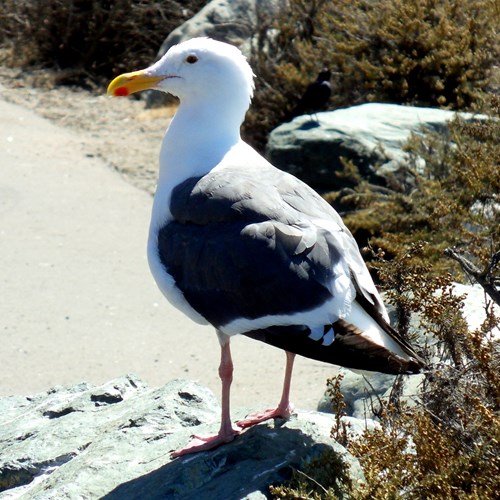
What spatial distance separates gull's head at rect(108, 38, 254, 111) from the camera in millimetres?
4586

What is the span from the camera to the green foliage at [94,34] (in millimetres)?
13414

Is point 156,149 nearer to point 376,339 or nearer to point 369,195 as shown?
point 369,195

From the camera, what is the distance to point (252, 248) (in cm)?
392

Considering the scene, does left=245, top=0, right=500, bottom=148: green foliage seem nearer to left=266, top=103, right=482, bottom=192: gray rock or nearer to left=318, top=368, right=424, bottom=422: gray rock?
left=266, top=103, right=482, bottom=192: gray rock

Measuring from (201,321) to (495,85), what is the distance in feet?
19.3

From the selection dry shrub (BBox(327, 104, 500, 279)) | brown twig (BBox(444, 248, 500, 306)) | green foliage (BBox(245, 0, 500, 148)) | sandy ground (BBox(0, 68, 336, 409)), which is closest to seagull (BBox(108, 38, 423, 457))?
brown twig (BBox(444, 248, 500, 306))

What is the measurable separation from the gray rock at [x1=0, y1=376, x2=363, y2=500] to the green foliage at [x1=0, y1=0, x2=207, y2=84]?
8725 mm

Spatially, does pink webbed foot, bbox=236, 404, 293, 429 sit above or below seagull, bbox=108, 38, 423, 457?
below

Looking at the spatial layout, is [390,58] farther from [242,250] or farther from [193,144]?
[242,250]

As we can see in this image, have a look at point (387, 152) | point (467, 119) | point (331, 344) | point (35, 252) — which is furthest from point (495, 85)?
point (331, 344)

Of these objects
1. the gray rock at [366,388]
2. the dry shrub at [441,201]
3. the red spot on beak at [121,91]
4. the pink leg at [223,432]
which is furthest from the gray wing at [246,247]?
the dry shrub at [441,201]

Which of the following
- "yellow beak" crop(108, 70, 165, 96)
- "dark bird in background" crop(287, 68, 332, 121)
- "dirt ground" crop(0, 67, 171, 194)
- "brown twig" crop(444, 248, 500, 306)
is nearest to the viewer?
"brown twig" crop(444, 248, 500, 306)

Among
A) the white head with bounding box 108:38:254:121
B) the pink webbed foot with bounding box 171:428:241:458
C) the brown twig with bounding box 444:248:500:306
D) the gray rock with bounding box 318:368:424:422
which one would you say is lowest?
the gray rock with bounding box 318:368:424:422

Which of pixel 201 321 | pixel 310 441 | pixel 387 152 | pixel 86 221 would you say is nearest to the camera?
pixel 310 441
